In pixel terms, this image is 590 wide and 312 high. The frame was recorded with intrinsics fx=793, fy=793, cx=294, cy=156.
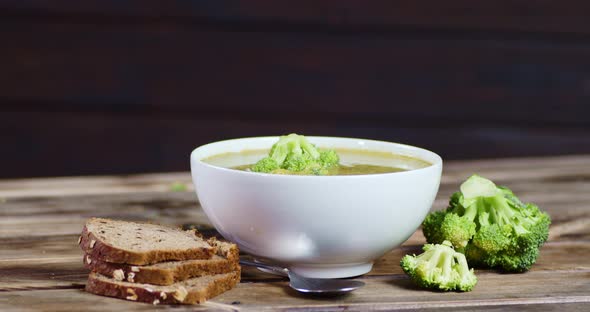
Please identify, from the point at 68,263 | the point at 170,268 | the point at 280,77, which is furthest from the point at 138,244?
the point at 280,77

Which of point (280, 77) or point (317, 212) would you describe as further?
point (280, 77)

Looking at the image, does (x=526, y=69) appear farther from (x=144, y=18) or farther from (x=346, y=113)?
(x=144, y=18)

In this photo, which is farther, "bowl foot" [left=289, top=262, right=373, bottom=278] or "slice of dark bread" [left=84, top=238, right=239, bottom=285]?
"bowl foot" [left=289, top=262, right=373, bottom=278]

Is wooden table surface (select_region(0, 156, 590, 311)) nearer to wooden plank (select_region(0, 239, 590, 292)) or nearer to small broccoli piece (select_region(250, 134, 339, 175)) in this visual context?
wooden plank (select_region(0, 239, 590, 292))

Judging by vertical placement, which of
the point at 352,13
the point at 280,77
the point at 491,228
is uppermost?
the point at 352,13

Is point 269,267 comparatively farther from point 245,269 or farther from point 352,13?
point 352,13

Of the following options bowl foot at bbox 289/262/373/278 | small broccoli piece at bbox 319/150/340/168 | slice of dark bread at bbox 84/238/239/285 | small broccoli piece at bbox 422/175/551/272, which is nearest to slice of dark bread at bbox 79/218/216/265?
slice of dark bread at bbox 84/238/239/285
